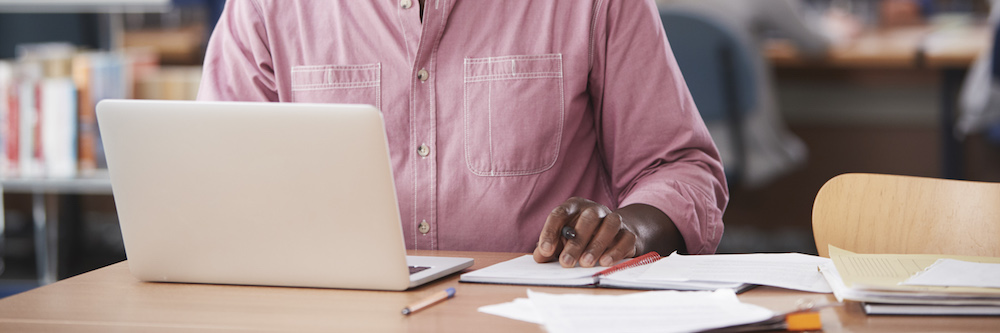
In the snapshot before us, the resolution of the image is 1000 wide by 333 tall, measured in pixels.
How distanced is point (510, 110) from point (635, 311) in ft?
1.75

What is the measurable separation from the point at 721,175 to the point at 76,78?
185 centimetres

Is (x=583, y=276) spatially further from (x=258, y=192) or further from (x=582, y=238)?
(x=258, y=192)

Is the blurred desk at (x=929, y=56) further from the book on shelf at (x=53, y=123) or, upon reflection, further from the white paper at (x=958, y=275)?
the white paper at (x=958, y=275)

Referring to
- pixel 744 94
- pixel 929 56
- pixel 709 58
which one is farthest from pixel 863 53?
pixel 709 58

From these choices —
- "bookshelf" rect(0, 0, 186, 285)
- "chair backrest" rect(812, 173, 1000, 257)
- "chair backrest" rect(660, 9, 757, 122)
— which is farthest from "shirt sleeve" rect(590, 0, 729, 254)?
"bookshelf" rect(0, 0, 186, 285)

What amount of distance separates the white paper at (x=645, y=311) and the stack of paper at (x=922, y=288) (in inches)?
4.2

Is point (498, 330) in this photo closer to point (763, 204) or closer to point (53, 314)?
point (53, 314)

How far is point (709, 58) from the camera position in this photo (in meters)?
2.51

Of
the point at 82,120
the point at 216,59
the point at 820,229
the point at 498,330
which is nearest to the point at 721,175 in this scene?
the point at 820,229

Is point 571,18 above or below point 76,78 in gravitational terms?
above

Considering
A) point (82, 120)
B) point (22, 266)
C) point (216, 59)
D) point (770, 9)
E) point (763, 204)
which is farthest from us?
point (763, 204)

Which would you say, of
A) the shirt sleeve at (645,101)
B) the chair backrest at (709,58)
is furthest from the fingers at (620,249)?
the chair backrest at (709,58)

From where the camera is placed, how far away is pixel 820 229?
4.01ft

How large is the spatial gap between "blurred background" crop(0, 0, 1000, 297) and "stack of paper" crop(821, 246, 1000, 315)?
1643mm
